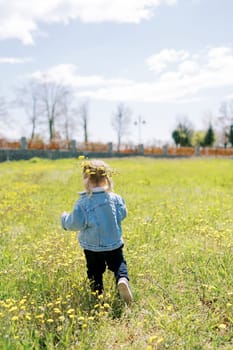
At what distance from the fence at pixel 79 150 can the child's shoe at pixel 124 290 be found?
31083 millimetres

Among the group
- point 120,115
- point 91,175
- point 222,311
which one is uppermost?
point 120,115

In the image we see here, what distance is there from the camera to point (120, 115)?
64.9 metres

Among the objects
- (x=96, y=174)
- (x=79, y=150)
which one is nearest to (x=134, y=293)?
(x=96, y=174)

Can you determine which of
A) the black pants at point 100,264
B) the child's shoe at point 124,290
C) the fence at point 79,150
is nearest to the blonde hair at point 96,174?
the black pants at point 100,264

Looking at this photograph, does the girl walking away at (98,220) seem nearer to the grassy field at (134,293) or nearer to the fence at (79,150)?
the grassy field at (134,293)

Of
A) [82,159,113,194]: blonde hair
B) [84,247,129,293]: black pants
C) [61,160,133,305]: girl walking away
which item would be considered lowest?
[84,247,129,293]: black pants

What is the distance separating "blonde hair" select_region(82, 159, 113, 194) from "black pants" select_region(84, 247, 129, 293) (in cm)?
56

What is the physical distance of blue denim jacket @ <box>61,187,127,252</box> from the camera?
332cm

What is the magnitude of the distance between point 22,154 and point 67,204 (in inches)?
1116

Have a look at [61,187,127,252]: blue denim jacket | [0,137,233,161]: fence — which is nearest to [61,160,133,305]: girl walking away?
[61,187,127,252]: blue denim jacket

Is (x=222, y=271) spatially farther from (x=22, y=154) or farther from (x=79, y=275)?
(x=22, y=154)

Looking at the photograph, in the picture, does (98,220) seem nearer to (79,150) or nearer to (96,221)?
(96,221)

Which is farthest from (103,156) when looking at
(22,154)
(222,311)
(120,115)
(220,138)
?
(222,311)

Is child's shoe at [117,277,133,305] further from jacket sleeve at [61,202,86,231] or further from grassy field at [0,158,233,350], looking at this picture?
jacket sleeve at [61,202,86,231]
